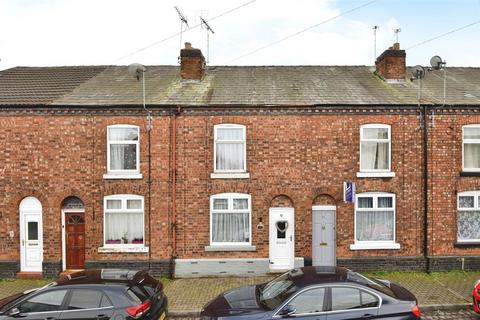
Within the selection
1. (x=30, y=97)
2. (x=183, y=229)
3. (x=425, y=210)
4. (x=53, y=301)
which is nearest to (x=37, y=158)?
(x=30, y=97)

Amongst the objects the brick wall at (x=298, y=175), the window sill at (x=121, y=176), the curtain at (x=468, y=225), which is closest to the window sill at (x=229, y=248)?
the brick wall at (x=298, y=175)

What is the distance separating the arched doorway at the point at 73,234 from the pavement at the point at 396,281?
986mm

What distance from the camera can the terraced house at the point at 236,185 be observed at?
1209 centimetres

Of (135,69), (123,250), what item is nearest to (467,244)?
(123,250)

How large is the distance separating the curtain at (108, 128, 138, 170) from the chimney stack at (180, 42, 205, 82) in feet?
11.5

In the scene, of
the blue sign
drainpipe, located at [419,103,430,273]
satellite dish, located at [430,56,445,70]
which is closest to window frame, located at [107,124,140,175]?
the blue sign

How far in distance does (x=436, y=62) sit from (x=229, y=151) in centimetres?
865

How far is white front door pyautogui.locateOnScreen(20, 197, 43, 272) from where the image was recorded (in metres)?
12.1

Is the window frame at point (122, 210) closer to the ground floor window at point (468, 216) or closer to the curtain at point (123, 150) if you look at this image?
the curtain at point (123, 150)

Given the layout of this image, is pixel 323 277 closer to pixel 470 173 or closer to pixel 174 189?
pixel 174 189

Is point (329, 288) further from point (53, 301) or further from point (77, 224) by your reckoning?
point (77, 224)

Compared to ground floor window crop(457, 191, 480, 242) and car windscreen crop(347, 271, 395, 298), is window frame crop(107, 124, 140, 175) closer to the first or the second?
car windscreen crop(347, 271, 395, 298)

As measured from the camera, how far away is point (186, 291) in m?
10.7

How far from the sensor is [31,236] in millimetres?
12195
